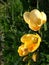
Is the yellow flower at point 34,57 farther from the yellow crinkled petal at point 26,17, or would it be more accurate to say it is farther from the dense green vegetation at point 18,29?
the yellow crinkled petal at point 26,17

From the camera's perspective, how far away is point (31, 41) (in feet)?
2.88

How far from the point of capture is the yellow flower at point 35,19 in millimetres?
879

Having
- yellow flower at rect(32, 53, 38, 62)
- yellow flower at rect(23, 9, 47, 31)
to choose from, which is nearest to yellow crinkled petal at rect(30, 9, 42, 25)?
yellow flower at rect(23, 9, 47, 31)

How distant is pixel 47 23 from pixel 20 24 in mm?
102

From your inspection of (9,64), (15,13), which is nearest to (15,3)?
(15,13)

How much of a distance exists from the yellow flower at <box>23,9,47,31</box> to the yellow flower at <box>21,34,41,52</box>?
3cm

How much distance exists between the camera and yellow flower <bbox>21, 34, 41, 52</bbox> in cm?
87

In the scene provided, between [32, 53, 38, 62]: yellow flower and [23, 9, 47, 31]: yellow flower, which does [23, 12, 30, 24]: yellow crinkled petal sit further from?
[32, 53, 38, 62]: yellow flower

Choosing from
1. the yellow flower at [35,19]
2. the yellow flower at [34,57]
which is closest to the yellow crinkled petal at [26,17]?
the yellow flower at [35,19]

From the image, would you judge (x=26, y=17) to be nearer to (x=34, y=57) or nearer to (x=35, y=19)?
(x=35, y=19)

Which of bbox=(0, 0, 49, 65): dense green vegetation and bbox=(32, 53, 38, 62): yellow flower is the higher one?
bbox=(0, 0, 49, 65): dense green vegetation

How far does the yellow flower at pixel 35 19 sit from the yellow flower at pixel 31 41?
0.03 meters

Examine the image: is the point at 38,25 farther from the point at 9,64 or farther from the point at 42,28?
the point at 9,64

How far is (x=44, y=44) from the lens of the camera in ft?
2.97
